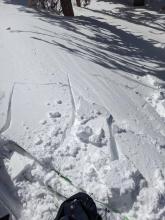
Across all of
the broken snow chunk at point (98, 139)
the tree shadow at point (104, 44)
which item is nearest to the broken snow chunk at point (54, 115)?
the broken snow chunk at point (98, 139)

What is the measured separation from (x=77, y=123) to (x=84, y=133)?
0.20 metres

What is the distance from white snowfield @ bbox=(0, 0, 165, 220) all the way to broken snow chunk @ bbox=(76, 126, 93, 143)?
0.01 meters

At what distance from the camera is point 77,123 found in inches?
149

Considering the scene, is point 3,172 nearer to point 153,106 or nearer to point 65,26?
point 153,106

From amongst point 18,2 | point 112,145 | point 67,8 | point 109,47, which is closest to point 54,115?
point 112,145

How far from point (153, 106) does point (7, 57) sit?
6.39 feet

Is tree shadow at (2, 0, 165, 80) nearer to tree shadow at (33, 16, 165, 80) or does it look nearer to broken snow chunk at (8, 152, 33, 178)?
tree shadow at (33, 16, 165, 80)

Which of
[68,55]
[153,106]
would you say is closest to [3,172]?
[153,106]

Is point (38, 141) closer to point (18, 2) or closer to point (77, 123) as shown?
point (77, 123)

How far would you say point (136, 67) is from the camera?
18.0 ft

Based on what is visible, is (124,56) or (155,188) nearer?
(155,188)

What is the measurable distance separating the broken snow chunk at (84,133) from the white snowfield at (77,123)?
10 mm

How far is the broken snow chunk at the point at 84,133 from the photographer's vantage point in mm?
3571

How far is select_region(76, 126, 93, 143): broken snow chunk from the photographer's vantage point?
11.7 ft
